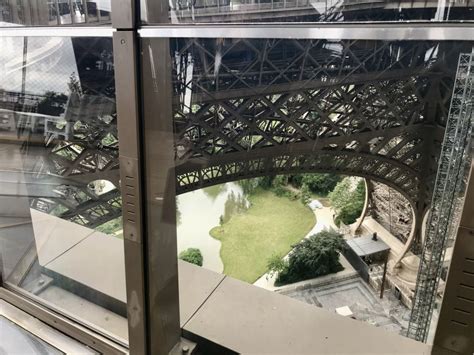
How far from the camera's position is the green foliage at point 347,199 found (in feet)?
3.19

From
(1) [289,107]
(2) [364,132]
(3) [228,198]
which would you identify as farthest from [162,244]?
(2) [364,132]

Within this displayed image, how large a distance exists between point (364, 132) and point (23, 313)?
146 cm

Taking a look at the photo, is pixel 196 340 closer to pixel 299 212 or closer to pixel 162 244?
pixel 162 244

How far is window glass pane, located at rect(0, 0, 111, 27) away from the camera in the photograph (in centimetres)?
89

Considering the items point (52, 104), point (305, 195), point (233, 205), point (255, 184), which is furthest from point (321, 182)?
point (52, 104)

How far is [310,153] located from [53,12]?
86cm

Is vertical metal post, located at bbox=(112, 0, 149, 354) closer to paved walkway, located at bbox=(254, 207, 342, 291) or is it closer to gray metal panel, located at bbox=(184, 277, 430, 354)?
gray metal panel, located at bbox=(184, 277, 430, 354)

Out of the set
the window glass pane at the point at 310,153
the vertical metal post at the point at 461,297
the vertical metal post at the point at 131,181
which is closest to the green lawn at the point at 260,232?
the window glass pane at the point at 310,153

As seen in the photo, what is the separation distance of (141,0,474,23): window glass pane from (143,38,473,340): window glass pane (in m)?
0.05

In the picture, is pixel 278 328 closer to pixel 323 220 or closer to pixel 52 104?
pixel 323 220

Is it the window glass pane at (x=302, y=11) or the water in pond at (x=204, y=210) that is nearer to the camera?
the window glass pane at (x=302, y=11)

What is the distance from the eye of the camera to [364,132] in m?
0.96

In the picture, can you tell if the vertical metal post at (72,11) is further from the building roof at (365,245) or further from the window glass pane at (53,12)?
the building roof at (365,245)

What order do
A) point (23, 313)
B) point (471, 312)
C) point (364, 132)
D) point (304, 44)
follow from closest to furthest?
point (471, 312) → point (304, 44) → point (364, 132) → point (23, 313)
